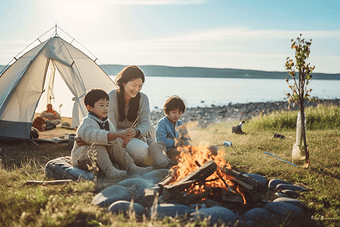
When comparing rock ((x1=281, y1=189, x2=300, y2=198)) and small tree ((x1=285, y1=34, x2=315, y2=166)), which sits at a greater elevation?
small tree ((x1=285, y1=34, x2=315, y2=166))

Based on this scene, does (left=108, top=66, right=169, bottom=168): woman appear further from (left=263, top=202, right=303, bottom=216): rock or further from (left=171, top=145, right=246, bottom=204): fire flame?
(left=263, top=202, right=303, bottom=216): rock

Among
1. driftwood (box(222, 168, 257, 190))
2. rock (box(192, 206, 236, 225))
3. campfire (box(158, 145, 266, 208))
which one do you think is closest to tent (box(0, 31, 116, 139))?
campfire (box(158, 145, 266, 208))

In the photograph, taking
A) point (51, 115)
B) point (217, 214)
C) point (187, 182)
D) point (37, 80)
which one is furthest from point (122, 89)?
point (51, 115)

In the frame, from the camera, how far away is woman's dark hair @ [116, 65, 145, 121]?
16.6 ft

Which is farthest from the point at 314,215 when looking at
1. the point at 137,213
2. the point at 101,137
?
the point at 101,137

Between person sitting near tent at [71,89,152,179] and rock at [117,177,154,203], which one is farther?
person sitting near tent at [71,89,152,179]

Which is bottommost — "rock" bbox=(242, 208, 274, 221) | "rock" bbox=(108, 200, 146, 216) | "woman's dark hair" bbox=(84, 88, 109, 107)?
"rock" bbox=(242, 208, 274, 221)

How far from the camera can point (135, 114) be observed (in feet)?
17.7

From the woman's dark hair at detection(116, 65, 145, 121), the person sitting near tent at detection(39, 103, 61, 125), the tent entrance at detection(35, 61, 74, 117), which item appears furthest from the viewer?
the tent entrance at detection(35, 61, 74, 117)

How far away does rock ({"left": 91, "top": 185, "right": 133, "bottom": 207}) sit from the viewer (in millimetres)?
3338

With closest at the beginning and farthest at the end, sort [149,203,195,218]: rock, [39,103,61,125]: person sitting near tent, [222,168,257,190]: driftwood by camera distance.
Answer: [149,203,195,218]: rock < [222,168,257,190]: driftwood < [39,103,61,125]: person sitting near tent

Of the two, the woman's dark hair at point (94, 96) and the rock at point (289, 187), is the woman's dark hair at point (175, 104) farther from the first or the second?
the rock at point (289, 187)

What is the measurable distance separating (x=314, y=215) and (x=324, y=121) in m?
7.54

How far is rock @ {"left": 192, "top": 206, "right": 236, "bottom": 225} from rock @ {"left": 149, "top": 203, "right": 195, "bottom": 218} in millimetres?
144
